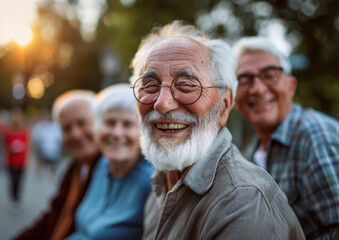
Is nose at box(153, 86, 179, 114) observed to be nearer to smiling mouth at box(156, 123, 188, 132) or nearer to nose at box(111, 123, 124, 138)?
smiling mouth at box(156, 123, 188, 132)

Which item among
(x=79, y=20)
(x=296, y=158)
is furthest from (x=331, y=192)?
(x=79, y=20)

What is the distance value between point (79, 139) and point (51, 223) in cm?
97

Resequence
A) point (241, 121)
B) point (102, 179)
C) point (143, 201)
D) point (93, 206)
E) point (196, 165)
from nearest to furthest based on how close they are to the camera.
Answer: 1. point (196, 165)
2. point (143, 201)
3. point (93, 206)
4. point (102, 179)
5. point (241, 121)

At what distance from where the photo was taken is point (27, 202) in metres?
8.59

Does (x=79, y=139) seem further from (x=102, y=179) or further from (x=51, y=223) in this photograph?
(x=51, y=223)

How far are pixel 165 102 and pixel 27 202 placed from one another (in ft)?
26.9

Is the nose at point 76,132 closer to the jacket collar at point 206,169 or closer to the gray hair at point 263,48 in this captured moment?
the gray hair at point 263,48

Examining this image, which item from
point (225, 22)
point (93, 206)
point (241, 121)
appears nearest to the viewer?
point (93, 206)

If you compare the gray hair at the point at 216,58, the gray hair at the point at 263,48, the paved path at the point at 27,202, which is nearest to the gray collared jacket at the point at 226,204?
the gray hair at the point at 216,58

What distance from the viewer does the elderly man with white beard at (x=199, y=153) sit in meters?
1.41

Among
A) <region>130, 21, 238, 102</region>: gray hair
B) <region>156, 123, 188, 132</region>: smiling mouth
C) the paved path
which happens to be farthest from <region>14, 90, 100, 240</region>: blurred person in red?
the paved path

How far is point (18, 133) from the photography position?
875 centimetres

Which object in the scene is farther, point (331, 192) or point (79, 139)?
point (79, 139)

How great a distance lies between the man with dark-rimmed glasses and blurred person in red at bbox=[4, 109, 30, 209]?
22.2 ft
